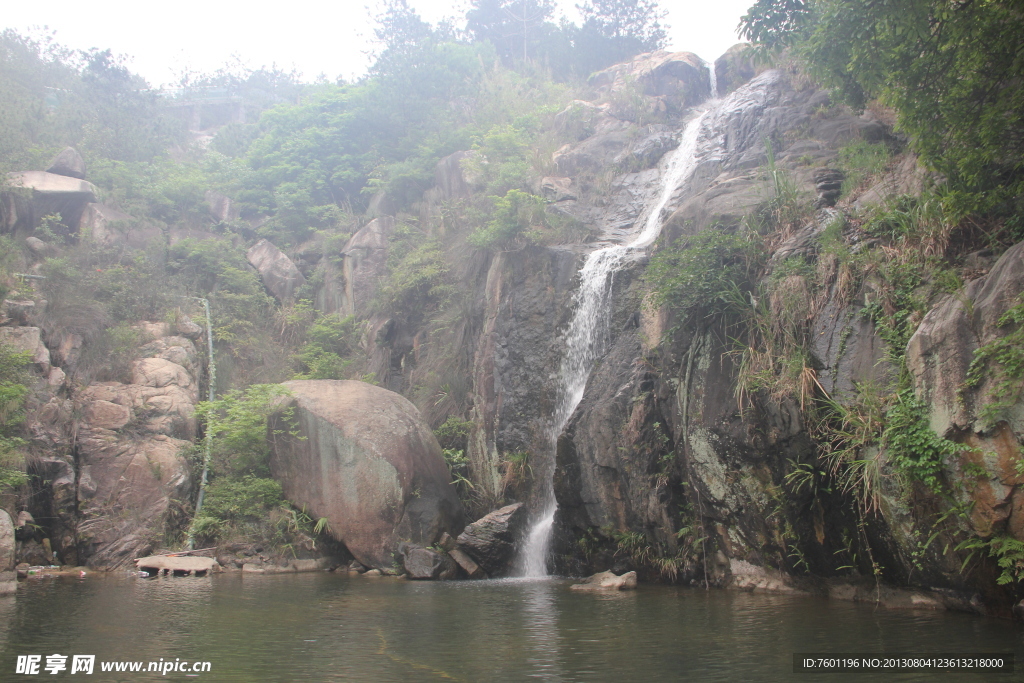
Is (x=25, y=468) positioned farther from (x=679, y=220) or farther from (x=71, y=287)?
(x=679, y=220)

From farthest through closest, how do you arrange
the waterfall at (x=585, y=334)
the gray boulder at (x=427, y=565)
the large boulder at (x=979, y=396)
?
the waterfall at (x=585, y=334), the gray boulder at (x=427, y=565), the large boulder at (x=979, y=396)

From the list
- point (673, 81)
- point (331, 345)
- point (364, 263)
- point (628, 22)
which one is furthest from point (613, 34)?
point (331, 345)

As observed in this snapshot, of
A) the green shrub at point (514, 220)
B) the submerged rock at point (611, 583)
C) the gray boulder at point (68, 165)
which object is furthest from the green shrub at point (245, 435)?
the gray boulder at point (68, 165)

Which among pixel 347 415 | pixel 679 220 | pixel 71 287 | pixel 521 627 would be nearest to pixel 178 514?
pixel 347 415

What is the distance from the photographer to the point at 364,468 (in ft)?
40.7

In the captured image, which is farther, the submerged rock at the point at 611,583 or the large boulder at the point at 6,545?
the submerged rock at the point at 611,583

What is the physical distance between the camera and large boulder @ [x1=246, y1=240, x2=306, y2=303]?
897 inches

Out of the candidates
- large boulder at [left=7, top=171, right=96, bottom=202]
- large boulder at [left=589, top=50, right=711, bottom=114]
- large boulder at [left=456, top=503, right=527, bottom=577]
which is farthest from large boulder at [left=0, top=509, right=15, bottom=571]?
large boulder at [left=589, top=50, right=711, bottom=114]

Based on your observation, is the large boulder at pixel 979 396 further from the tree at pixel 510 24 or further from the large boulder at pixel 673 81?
the tree at pixel 510 24

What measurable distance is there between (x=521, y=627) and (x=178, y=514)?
375 inches

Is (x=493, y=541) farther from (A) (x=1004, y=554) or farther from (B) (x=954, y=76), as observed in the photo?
(B) (x=954, y=76)

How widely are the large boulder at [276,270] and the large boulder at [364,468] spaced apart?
32.1 ft

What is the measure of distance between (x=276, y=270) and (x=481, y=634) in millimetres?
19470

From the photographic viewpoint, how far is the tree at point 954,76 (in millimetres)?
6926
